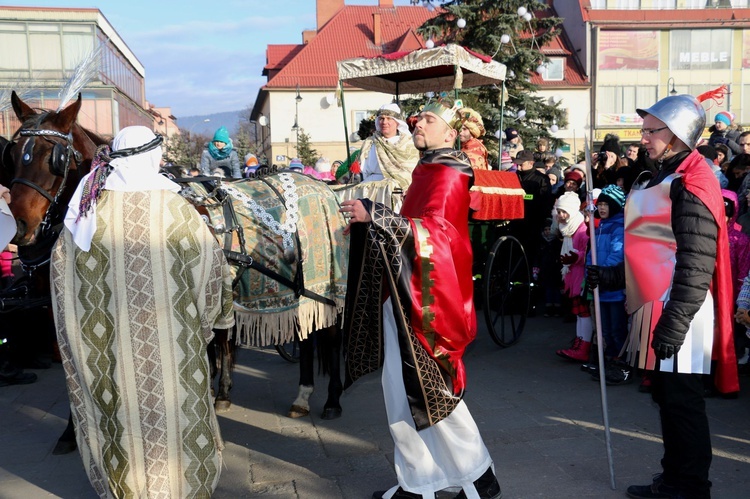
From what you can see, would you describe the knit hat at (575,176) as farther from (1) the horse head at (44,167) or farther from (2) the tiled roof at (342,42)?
(2) the tiled roof at (342,42)

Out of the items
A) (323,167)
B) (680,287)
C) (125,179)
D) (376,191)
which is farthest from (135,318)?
(323,167)

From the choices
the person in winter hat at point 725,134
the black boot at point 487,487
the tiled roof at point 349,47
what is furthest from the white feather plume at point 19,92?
the tiled roof at point 349,47

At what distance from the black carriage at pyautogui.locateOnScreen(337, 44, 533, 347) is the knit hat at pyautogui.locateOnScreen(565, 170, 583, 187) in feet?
2.85

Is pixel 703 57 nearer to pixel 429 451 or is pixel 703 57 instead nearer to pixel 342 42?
pixel 342 42

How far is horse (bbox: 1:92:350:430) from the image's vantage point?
14.3ft

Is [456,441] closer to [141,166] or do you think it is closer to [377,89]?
[141,166]

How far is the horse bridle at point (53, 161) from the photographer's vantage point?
4.38 metres

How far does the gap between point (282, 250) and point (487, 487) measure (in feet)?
6.73

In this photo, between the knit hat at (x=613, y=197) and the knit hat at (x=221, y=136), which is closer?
the knit hat at (x=613, y=197)

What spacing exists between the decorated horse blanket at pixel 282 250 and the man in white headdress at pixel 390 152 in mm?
1525

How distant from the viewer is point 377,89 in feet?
29.5

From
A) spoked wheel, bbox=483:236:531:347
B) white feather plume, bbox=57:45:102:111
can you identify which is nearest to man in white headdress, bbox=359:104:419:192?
spoked wheel, bbox=483:236:531:347

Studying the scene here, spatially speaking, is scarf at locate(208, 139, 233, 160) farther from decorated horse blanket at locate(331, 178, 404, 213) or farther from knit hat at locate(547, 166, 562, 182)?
knit hat at locate(547, 166, 562, 182)

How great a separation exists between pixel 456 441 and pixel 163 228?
5.66ft
